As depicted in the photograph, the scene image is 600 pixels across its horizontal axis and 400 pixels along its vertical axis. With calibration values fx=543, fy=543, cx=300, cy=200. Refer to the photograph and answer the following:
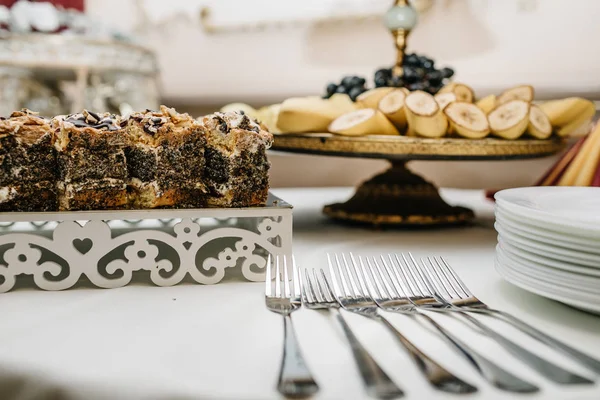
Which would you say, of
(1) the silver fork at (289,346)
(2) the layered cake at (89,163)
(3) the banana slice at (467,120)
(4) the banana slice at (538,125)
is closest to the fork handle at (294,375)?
(1) the silver fork at (289,346)

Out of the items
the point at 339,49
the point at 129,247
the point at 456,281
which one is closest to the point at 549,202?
the point at 456,281

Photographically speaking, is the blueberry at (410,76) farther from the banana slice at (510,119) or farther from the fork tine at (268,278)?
the fork tine at (268,278)

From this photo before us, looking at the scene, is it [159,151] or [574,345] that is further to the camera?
[159,151]

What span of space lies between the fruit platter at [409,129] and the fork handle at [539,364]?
1.47ft

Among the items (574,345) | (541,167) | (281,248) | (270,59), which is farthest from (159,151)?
(541,167)

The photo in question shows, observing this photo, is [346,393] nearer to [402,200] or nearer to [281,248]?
[281,248]

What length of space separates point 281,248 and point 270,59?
1337 mm

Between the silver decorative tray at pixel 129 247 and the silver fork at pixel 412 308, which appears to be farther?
the silver decorative tray at pixel 129 247

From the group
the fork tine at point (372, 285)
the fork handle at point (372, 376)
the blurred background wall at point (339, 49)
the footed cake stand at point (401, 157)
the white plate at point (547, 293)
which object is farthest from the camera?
the blurred background wall at point (339, 49)

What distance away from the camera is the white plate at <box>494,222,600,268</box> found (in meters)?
0.45

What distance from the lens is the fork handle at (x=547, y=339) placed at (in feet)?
1.29

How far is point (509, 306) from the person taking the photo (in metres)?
0.55

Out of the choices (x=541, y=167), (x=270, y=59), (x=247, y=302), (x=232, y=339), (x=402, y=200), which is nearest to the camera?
(x=232, y=339)

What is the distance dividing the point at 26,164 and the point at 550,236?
57 cm
